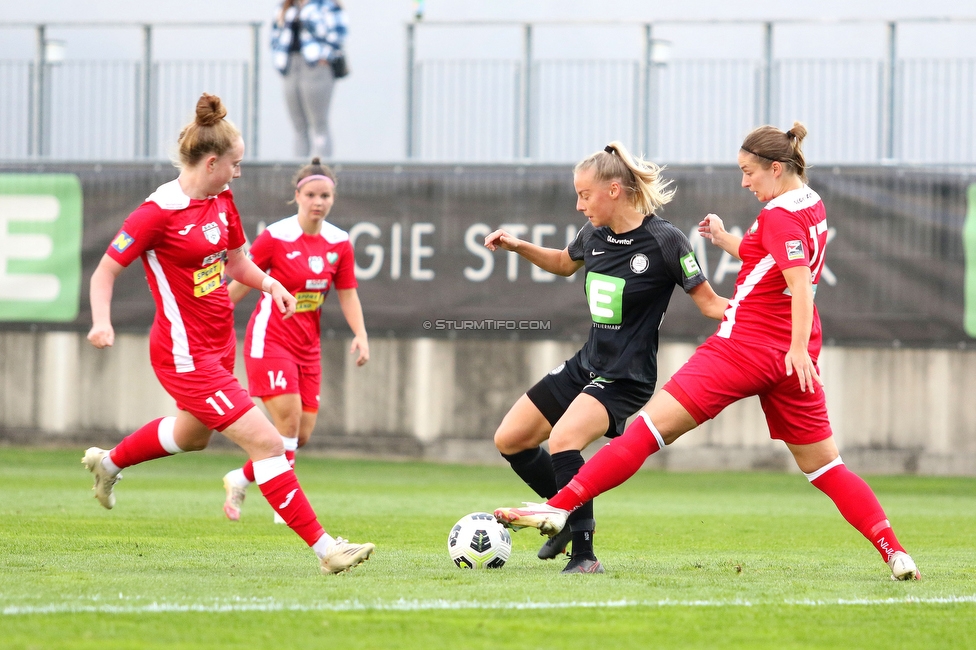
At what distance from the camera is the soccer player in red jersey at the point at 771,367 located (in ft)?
16.6

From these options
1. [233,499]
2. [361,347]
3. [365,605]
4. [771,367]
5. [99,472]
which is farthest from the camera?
[233,499]

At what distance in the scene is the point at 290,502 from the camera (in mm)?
5184

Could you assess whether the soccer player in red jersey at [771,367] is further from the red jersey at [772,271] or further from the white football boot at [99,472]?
the white football boot at [99,472]

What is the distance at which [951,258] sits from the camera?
12570mm

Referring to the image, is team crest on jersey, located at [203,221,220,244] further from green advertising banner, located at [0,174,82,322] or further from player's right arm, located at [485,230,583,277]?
green advertising banner, located at [0,174,82,322]

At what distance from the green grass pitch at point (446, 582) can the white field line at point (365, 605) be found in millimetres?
11

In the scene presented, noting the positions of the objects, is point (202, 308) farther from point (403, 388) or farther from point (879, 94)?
point (879, 94)

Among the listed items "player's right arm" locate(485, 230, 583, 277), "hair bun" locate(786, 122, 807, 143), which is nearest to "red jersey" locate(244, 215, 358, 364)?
"player's right arm" locate(485, 230, 583, 277)

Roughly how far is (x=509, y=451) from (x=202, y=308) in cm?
164

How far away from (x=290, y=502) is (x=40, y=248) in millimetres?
9394

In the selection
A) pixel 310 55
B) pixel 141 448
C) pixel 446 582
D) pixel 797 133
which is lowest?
pixel 446 582

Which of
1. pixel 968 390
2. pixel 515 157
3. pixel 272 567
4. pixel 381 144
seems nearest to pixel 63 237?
pixel 381 144

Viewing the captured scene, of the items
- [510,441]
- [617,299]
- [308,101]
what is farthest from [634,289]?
[308,101]

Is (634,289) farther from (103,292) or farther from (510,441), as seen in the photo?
(103,292)
